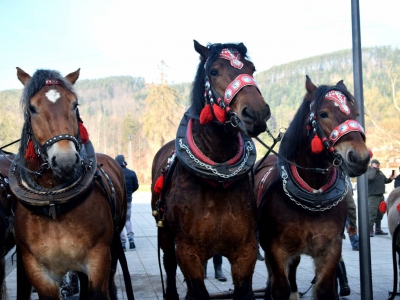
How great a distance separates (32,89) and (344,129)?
237cm

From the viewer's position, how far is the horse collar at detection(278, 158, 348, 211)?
13.8 ft

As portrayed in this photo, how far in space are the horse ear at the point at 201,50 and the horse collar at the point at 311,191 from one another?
1.30 meters

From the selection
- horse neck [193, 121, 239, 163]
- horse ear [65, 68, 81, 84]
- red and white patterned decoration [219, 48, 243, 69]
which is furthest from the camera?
horse ear [65, 68, 81, 84]

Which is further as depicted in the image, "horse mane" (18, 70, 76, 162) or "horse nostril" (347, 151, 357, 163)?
"horse nostril" (347, 151, 357, 163)

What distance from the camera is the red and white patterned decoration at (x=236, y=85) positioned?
3.40 m

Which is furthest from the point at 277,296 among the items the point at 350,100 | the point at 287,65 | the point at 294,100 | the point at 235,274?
the point at 287,65

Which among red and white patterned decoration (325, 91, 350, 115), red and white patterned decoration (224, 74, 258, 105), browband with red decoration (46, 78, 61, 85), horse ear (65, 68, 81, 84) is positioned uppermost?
horse ear (65, 68, 81, 84)

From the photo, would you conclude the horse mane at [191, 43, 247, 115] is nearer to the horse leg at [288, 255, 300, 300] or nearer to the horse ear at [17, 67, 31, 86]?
the horse ear at [17, 67, 31, 86]

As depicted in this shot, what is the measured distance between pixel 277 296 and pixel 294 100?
289 feet

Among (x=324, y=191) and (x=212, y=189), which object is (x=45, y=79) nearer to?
(x=212, y=189)

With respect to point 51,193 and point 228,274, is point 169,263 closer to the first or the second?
point 51,193

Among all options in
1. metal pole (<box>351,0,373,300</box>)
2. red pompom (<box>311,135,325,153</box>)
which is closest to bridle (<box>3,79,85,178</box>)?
red pompom (<box>311,135,325,153</box>)

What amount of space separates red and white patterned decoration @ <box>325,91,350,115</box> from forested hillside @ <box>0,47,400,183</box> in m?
0.67

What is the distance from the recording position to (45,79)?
3670 millimetres
